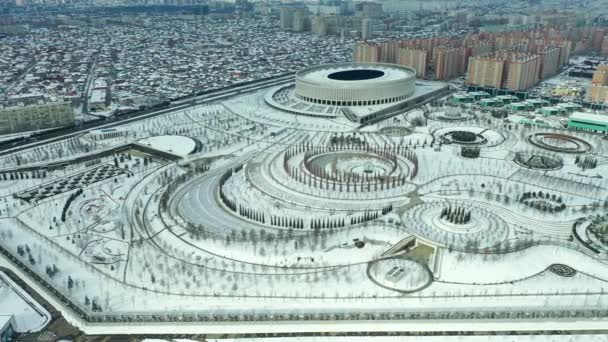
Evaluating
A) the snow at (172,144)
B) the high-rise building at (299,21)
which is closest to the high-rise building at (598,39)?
the high-rise building at (299,21)

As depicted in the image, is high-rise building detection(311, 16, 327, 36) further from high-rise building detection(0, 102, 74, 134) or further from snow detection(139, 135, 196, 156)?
snow detection(139, 135, 196, 156)

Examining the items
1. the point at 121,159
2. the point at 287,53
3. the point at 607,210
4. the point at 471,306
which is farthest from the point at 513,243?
the point at 287,53

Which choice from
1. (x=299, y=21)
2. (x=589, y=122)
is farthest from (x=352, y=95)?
(x=299, y=21)

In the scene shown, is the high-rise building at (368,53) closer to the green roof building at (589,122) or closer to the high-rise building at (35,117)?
the green roof building at (589,122)

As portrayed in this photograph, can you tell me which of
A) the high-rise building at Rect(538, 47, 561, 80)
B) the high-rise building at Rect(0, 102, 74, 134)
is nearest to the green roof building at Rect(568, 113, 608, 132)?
the high-rise building at Rect(538, 47, 561, 80)

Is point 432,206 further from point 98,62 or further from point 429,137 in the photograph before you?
point 98,62

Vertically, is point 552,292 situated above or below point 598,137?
below
